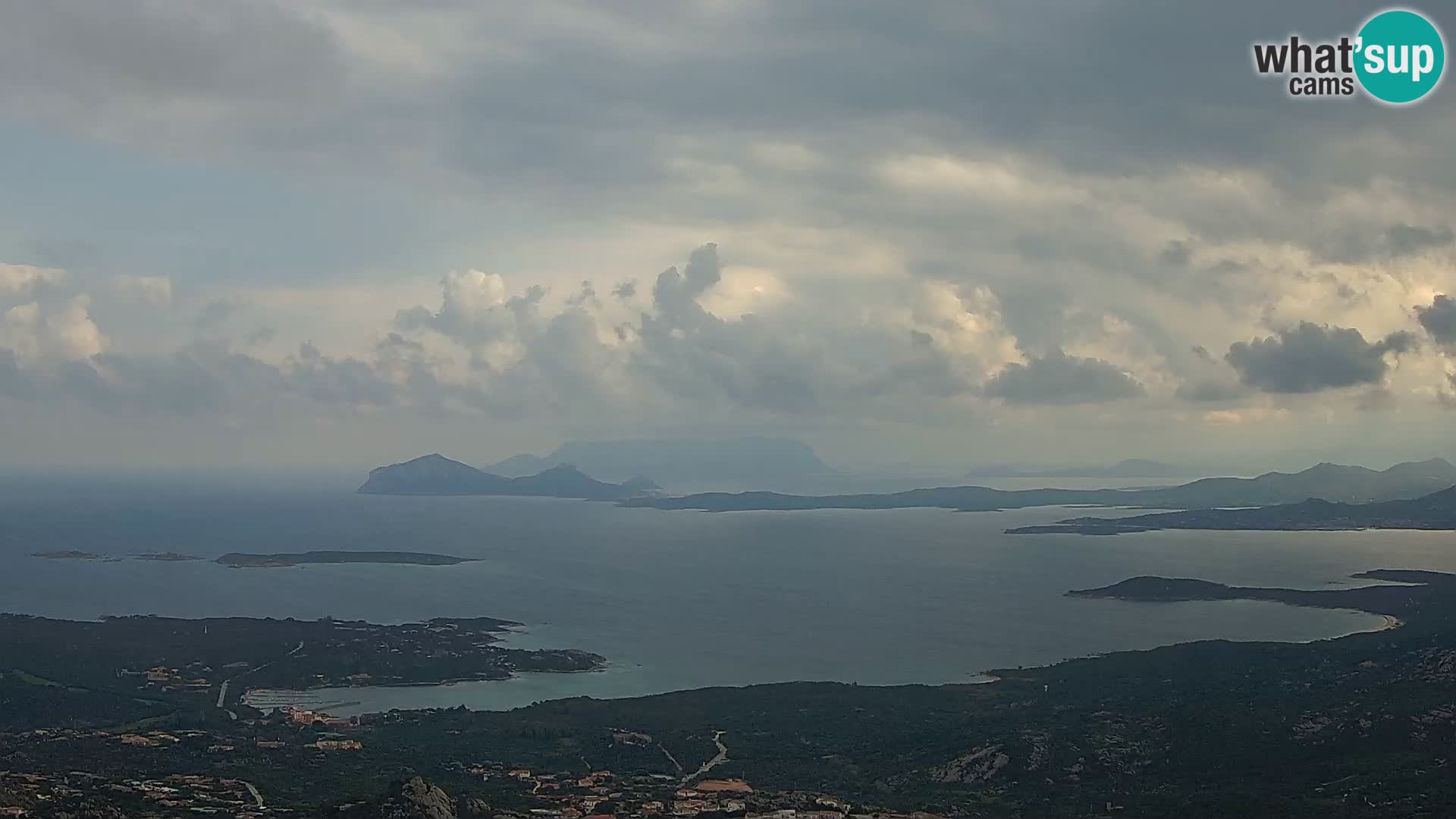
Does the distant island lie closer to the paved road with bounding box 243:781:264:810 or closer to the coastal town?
the coastal town

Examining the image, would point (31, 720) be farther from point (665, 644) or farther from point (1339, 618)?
point (1339, 618)

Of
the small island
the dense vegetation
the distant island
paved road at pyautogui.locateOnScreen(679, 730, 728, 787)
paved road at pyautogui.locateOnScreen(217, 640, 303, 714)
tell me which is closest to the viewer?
the dense vegetation

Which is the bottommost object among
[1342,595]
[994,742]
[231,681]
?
[231,681]

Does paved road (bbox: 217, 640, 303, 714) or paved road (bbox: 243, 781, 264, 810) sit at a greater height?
paved road (bbox: 243, 781, 264, 810)

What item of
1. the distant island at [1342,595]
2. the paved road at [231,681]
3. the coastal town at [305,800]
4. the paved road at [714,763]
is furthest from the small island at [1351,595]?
the coastal town at [305,800]

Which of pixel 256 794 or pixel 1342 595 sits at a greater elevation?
pixel 256 794

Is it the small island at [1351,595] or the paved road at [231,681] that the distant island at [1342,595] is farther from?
the paved road at [231,681]

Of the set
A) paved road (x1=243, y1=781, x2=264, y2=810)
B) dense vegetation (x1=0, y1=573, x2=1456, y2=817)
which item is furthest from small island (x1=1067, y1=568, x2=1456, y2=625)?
paved road (x1=243, y1=781, x2=264, y2=810)

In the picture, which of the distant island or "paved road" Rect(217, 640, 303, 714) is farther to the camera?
the distant island

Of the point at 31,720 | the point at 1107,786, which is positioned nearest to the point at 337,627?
the point at 31,720

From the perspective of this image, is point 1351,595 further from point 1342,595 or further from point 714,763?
point 714,763

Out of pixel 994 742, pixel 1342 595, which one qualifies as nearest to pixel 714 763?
pixel 994 742
